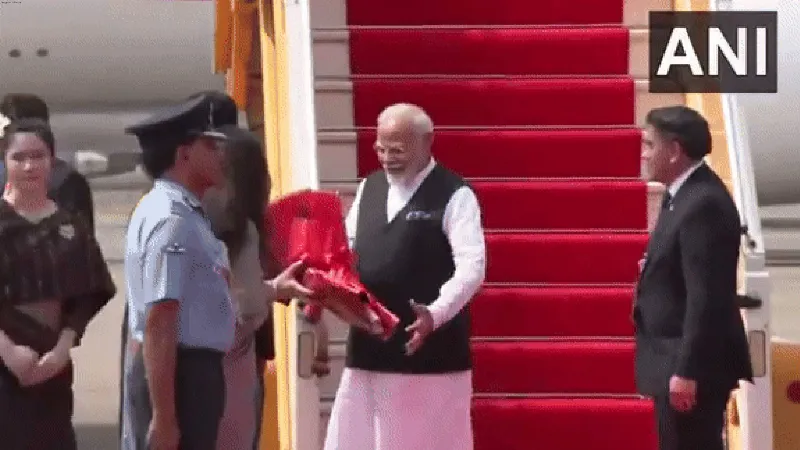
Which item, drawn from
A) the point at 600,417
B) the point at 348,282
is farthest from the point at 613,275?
the point at 348,282

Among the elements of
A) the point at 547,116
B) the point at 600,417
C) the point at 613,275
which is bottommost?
the point at 600,417

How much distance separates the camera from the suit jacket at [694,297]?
4656 millimetres

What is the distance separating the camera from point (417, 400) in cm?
494

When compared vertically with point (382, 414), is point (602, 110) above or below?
above

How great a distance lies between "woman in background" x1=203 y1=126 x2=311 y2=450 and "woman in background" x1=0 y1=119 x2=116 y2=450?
0.90 meters

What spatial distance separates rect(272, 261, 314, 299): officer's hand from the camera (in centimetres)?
451

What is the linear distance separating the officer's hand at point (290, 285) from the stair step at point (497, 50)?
7.23 ft

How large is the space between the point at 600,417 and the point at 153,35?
12.1 meters

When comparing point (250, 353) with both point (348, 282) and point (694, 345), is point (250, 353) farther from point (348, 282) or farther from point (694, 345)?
point (694, 345)

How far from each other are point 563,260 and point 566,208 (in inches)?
9.9

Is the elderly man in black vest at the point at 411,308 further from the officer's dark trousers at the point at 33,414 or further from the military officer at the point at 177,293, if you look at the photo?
the military officer at the point at 177,293

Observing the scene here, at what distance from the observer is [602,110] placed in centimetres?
662

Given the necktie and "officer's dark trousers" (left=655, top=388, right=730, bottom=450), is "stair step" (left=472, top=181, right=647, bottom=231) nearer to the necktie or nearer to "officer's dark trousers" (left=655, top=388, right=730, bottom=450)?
the necktie

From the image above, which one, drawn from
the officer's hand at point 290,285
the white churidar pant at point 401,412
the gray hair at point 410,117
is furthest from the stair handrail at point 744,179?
the officer's hand at point 290,285
